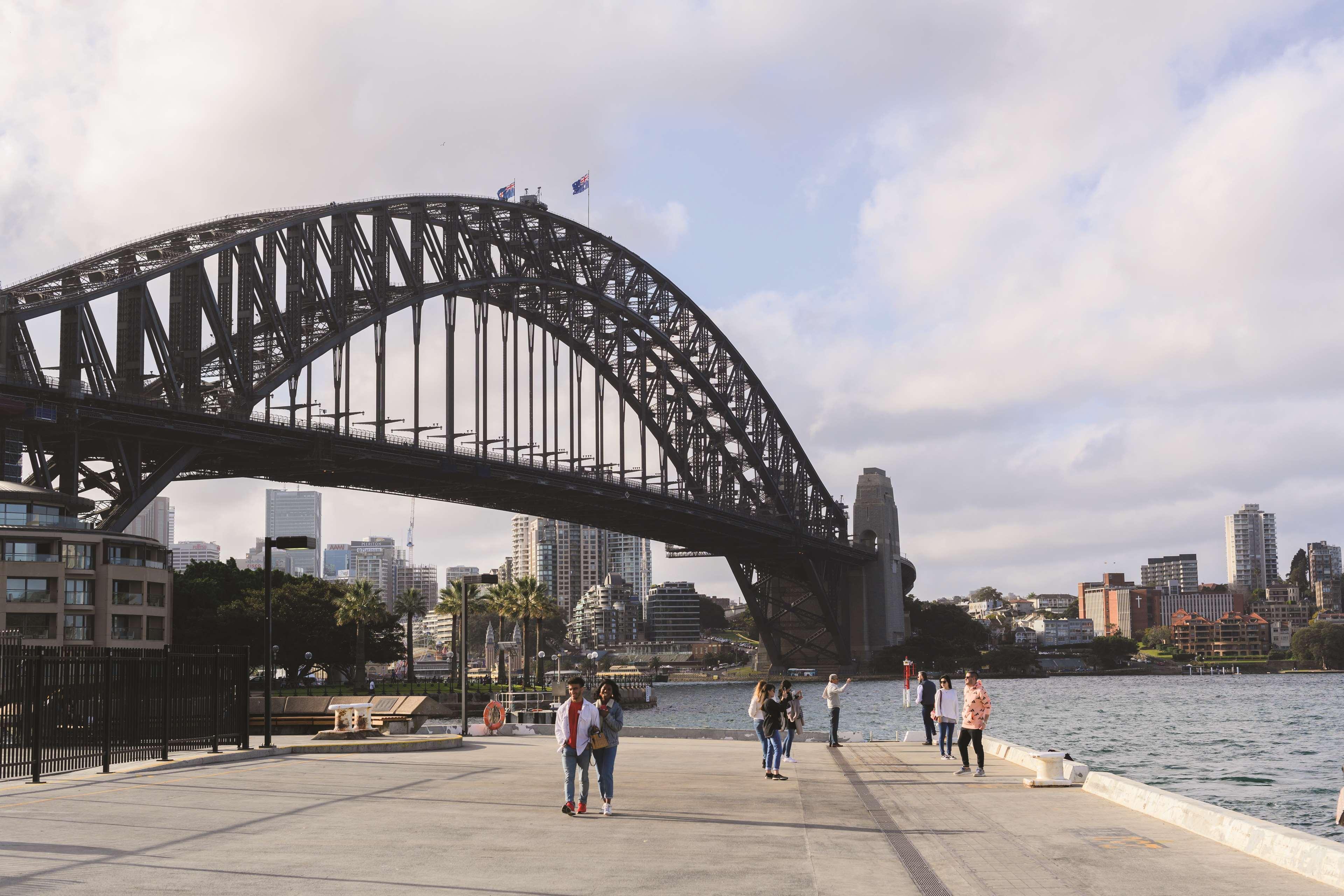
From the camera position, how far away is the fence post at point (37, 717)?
2164 centimetres

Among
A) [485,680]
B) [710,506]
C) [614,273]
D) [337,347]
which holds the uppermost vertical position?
[614,273]

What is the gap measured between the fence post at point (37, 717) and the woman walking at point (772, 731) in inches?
454

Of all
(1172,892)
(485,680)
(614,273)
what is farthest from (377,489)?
(1172,892)

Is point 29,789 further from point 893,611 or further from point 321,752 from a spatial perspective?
point 893,611

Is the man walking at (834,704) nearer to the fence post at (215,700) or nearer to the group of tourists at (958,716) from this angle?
the group of tourists at (958,716)

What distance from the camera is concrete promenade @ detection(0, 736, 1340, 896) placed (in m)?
12.4

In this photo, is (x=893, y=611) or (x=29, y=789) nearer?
(x=29, y=789)

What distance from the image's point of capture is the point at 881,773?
984 inches

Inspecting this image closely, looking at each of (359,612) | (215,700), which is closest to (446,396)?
(359,612)

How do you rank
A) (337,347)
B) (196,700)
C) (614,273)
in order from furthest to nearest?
(614,273) → (337,347) → (196,700)

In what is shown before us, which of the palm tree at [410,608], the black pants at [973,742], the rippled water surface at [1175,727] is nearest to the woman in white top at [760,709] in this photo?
the black pants at [973,742]

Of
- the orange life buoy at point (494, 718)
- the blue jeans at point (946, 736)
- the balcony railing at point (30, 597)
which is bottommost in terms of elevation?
the orange life buoy at point (494, 718)

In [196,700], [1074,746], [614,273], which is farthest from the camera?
[614,273]

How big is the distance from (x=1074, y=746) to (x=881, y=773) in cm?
3137
